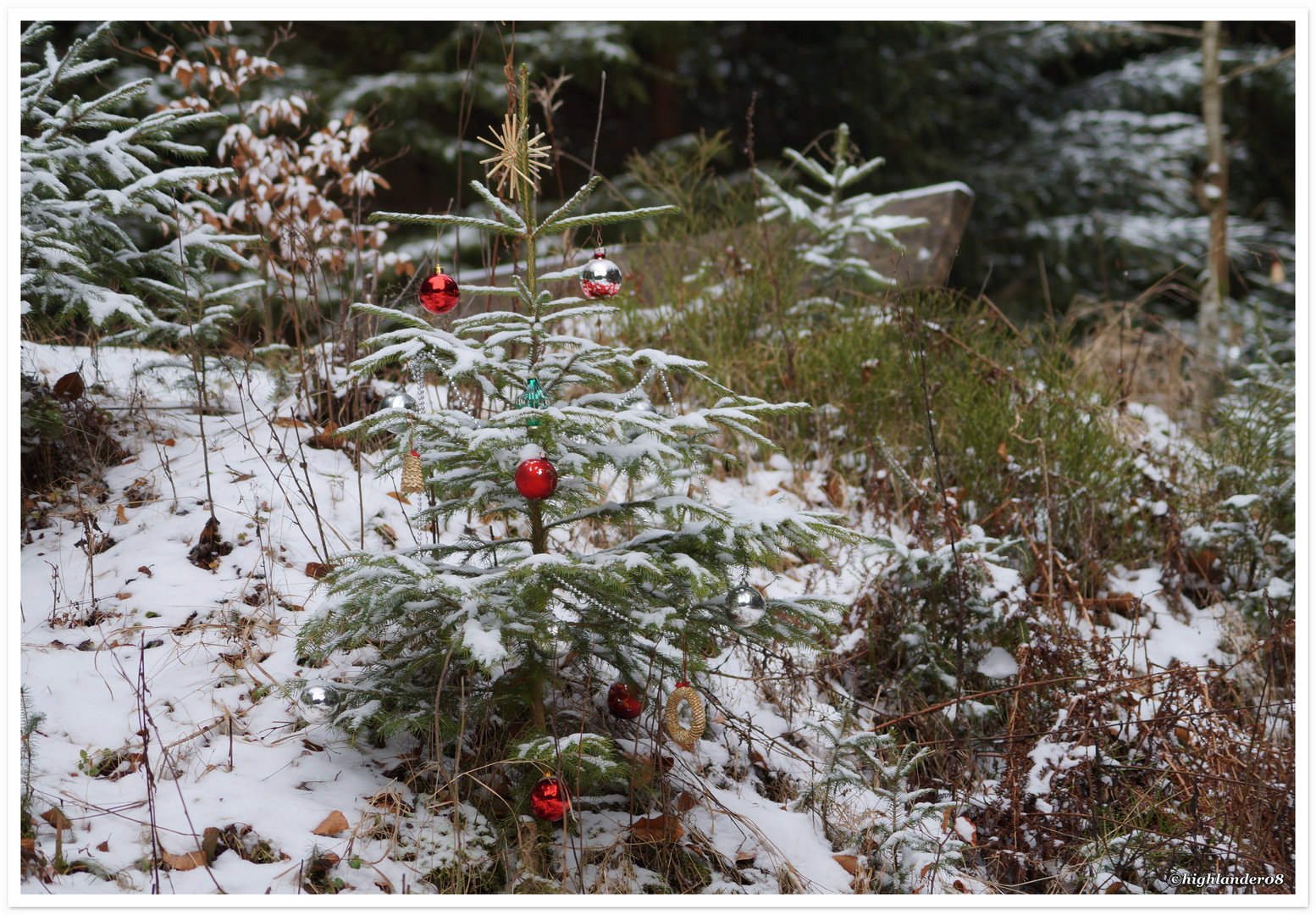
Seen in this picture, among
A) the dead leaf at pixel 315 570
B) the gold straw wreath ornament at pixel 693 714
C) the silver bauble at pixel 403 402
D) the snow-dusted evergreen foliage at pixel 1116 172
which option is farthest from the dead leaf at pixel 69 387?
the snow-dusted evergreen foliage at pixel 1116 172

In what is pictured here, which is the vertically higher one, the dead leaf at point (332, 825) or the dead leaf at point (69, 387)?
the dead leaf at point (69, 387)

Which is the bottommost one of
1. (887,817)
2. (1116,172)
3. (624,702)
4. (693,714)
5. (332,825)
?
(887,817)

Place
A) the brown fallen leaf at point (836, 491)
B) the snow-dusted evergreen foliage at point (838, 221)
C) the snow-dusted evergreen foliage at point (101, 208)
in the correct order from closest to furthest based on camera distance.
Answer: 1. the snow-dusted evergreen foliage at point (101, 208)
2. the brown fallen leaf at point (836, 491)
3. the snow-dusted evergreen foliage at point (838, 221)

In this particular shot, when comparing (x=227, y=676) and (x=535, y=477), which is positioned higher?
(x=535, y=477)

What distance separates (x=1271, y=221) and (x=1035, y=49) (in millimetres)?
3650

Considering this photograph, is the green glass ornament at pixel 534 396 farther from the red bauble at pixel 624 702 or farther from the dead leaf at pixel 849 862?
the dead leaf at pixel 849 862

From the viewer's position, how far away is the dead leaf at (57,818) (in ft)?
5.68

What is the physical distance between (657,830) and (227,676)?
122cm

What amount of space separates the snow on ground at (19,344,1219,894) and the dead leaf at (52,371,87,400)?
0.19 m

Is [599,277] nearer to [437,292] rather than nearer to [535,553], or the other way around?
[437,292]

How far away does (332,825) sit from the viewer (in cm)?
188

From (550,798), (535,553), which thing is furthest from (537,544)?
(550,798)

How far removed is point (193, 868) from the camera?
1.75m
